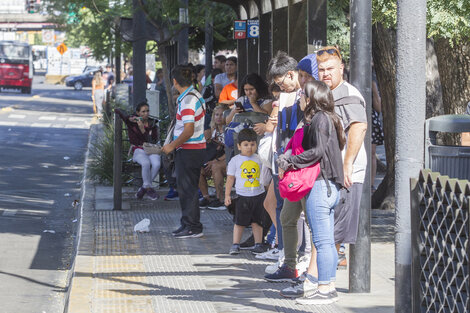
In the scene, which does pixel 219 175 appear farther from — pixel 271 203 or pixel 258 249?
pixel 271 203

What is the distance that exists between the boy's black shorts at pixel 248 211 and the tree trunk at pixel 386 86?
10.1 feet

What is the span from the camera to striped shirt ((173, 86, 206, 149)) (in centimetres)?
991

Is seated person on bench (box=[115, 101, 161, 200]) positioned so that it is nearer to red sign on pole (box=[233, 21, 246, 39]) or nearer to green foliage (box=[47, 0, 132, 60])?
red sign on pole (box=[233, 21, 246, 39])

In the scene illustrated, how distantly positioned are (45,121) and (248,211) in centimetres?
2455

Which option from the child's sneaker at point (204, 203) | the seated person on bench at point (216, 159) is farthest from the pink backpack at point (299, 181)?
the child's sneaker at point (204, 203)

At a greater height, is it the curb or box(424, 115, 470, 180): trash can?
box(424, 115, 470, 180): trash can

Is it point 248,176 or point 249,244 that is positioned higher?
point 248,176

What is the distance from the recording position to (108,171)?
14.8 metres

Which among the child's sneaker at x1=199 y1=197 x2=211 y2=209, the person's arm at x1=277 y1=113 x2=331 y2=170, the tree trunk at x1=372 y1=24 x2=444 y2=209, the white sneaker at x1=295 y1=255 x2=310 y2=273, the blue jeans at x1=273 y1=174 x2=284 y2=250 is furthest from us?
the child's sneaker at x1=199 y1=197 x2=211 y2=209

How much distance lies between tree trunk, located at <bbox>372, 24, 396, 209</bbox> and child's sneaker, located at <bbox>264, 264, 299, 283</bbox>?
14.1ft

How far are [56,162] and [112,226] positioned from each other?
32.5 feet

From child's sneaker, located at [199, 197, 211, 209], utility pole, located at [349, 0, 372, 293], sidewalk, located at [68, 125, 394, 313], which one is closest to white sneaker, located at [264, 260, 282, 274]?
sidewalk, located at [68, 125, 394, 313]

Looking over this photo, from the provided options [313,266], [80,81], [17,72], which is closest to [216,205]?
[313,266]

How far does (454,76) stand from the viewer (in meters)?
10.5
